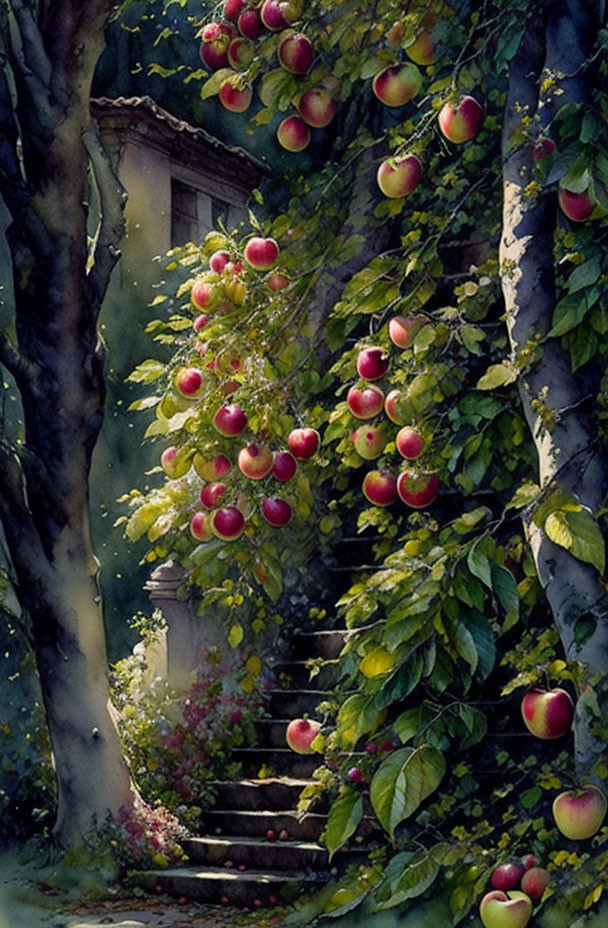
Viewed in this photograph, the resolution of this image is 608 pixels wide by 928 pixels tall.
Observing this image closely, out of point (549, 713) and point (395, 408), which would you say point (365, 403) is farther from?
point (549, 713)

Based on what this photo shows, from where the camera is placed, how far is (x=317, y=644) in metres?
6.05

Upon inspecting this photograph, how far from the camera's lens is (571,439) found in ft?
14.6

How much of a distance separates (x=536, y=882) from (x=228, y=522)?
1.77 meters

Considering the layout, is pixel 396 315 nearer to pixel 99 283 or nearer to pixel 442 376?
pixel 442 376

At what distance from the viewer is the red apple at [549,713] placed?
14.2ft

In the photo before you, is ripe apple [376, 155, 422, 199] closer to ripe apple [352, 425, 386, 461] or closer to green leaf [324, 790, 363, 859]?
ripe apple [352, 425, 386, 461]

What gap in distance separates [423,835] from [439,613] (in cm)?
100

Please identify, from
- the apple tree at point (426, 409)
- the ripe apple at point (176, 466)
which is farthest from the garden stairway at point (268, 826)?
the ripe apple at point (176, 466)

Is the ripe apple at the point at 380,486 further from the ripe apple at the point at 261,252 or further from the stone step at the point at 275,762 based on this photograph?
the stone step at the point at 275,762

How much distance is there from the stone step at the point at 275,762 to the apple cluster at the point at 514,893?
1364mm

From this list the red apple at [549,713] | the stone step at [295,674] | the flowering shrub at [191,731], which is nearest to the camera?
the red apple at [549,713]

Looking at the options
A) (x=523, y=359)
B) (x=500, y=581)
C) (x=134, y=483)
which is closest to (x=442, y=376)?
(x=523, y=359)

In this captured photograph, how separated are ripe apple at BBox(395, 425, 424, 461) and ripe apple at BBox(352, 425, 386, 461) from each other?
212 mm

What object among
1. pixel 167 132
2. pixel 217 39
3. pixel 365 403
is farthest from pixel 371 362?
pixel 167 132
